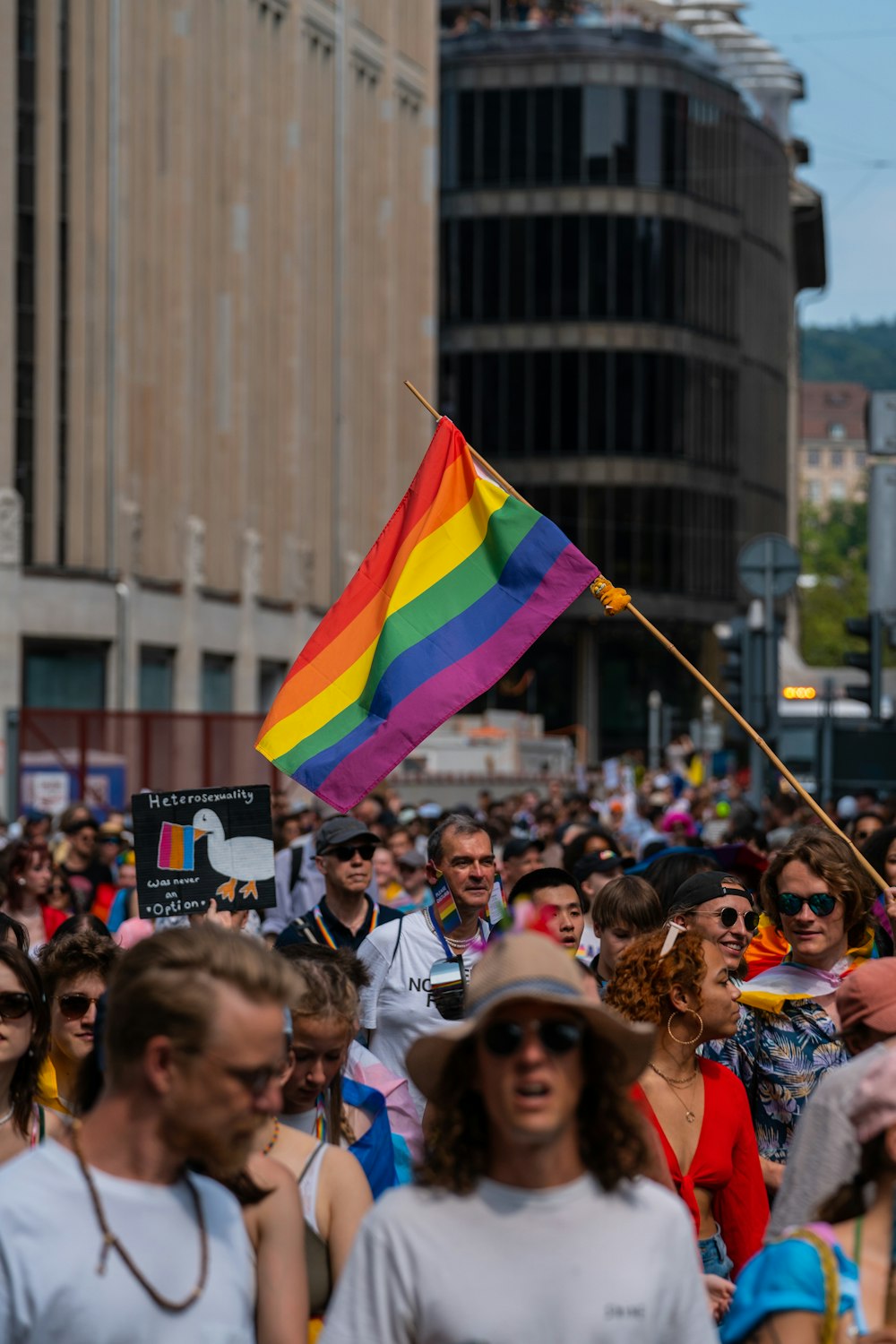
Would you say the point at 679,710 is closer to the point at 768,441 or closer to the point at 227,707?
the point at 768,441

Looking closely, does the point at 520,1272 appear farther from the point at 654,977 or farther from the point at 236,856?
the point at 236,856

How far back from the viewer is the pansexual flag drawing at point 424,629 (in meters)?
8.91

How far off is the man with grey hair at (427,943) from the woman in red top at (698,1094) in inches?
62.1

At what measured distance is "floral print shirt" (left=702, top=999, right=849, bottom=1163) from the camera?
21.0ft

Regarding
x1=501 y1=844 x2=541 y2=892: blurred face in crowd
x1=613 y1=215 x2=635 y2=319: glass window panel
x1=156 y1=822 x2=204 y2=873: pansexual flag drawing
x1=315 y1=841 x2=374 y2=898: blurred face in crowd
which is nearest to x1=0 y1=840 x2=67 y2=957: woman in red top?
x1=501 y1=844 x2=541 y2=892: blurred face in crowd

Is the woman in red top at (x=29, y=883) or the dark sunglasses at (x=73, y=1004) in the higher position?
the dark sunglasses at (x=73, y=1004)

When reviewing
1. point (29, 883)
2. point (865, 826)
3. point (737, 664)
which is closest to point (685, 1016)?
point (29, 883)

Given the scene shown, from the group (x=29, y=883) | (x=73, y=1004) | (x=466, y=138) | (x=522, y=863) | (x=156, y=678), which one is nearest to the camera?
(x=73, y=1004)

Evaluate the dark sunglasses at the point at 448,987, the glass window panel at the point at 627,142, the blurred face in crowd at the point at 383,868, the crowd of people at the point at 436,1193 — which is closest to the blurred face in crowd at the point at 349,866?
the dark sunglasses at the point at 448,987

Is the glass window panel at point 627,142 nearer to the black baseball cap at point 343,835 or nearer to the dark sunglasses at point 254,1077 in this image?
the black baseball cap at point 343,835

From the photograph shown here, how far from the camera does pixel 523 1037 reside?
11.5 feet

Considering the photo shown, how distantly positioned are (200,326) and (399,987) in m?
45.3

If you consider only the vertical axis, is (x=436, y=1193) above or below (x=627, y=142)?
below

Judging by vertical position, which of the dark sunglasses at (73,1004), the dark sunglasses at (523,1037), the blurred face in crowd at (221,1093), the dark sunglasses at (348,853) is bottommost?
A: the dark sunglasses at (73,1004)
